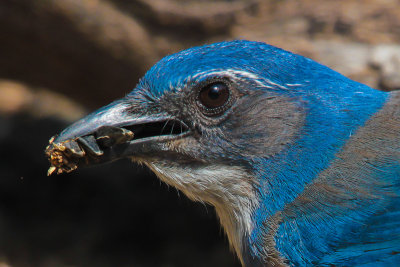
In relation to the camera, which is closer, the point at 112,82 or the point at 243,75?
the point at 243,75

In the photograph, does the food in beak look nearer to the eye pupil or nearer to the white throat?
the white throat

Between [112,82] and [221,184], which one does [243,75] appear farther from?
[112,82]

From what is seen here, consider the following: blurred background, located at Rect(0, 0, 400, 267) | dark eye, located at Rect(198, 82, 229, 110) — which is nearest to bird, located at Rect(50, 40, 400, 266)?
dark eye, located at Rect(198, 82, 229, 110)

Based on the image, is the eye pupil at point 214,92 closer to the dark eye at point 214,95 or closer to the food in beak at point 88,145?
the dark eye at point 214,95

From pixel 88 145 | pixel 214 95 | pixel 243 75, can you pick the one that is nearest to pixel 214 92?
pixel 214 95

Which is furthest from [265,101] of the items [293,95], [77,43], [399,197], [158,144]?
[77,43]

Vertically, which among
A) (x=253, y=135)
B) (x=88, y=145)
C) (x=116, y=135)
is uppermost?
(x=253, y=135)

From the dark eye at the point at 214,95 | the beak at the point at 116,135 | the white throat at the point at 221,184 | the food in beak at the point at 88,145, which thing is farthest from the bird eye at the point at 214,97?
the food in beak at the point at 88,145
